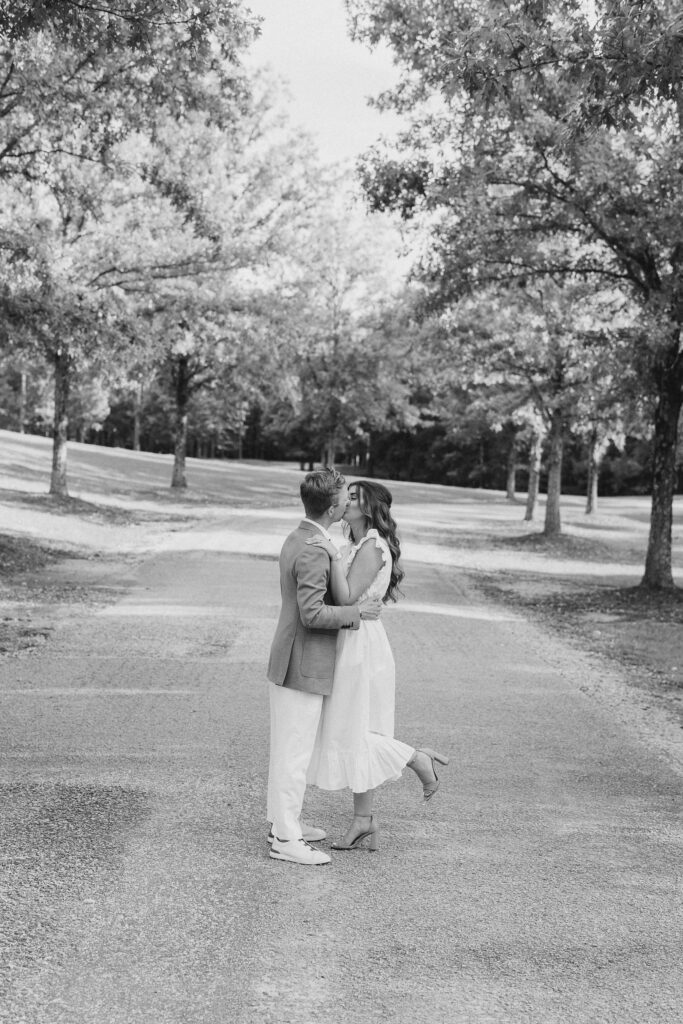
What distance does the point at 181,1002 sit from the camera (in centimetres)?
338

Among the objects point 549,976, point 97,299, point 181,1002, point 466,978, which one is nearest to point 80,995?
point 181,1002

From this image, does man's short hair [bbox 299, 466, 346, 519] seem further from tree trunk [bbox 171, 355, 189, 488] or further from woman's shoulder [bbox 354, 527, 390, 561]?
tree trunk [bbox 171, 355, 189, 488]

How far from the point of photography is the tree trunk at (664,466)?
15523 mm

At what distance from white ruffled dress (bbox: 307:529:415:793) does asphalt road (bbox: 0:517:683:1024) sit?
1.21 feet

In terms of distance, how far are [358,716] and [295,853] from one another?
0.69 m

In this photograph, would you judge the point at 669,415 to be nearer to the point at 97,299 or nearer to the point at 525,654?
the point at 525,654

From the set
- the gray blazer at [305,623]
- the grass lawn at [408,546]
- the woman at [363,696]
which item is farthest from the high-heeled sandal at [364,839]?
the grass lawn at [408,546]

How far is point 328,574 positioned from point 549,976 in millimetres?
1947

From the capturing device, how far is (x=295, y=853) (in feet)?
15.6

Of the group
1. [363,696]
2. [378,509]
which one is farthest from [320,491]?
[363,696]

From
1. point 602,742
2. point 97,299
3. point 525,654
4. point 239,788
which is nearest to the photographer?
point 239,788

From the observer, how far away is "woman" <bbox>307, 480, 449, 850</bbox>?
4.97m

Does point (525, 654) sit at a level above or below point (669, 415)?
below

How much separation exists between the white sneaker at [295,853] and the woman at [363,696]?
8.1 inches
